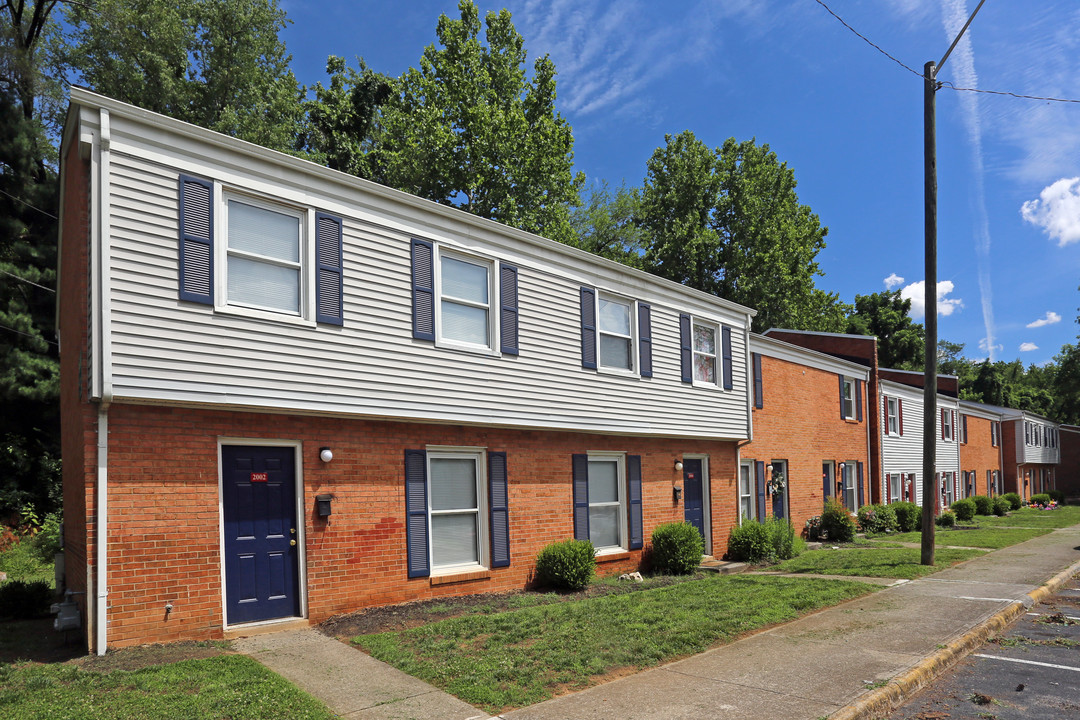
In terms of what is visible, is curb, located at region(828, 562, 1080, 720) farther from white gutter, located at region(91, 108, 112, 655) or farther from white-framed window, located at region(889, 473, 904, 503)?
white-framed window, located at region(889, 473, 904, 503)

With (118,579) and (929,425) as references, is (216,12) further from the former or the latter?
(929,425)

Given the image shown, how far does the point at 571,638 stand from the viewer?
861 centimetres

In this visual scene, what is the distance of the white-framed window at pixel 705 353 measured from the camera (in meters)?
17.0

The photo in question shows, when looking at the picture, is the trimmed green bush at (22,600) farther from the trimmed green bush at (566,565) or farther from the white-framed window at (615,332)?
the white-framed window at (615,332)

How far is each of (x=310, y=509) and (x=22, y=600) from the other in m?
4.59

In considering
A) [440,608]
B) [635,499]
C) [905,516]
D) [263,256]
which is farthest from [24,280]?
[905,516]

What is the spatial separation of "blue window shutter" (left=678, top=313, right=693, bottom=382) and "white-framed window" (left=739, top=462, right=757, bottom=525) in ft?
13.9

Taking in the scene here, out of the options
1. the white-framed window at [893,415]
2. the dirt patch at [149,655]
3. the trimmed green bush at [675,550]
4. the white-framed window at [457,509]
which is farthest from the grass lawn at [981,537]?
the dirt patch at [149,655]

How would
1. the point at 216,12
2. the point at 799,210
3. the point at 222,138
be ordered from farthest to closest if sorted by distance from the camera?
the point at 799,210, the point at 216,12, the point at 222,138

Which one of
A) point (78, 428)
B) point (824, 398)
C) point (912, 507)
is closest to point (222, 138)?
point (78, 428)

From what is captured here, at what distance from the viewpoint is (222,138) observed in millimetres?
8820

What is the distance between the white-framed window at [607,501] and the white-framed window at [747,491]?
5605 mm

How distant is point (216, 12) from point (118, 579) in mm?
23416

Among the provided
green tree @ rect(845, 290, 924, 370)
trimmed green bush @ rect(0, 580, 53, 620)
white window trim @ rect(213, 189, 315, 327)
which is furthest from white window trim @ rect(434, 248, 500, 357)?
green tree @ rect(845, 290, 924, 370)
